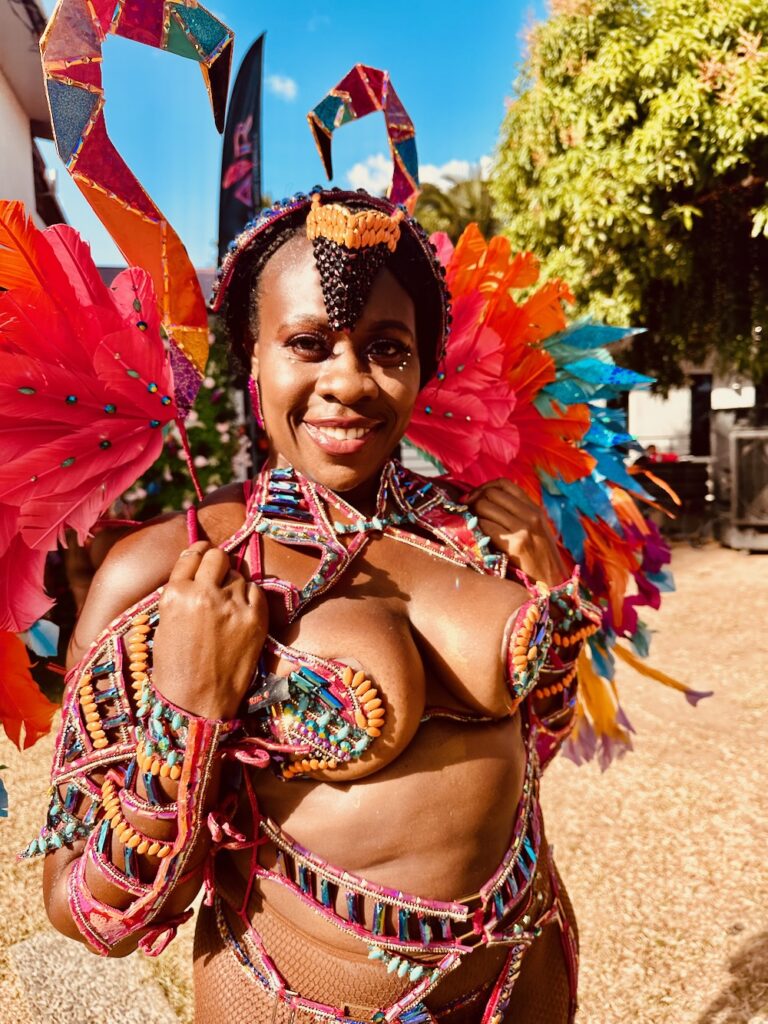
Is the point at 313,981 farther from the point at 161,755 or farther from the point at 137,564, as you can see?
the point at 137,564

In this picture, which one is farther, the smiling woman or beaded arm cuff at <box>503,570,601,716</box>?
beaded arm cuff at <box>503,570,601,716</box>

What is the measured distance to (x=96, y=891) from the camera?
3.81 feet

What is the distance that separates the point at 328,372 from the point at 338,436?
11 cm

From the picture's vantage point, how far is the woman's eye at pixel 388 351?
4.28 ft

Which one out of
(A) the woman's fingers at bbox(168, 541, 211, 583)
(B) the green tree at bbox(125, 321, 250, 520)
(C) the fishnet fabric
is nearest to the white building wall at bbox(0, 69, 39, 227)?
(A) the woman's fingers at bbox(168, 541, 211, 583)

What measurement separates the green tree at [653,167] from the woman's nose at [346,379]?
8.80 meters

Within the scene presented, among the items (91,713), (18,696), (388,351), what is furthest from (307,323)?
(18,696)

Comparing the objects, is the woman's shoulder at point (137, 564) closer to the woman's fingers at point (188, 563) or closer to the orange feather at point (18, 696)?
the woman's fingers at point (188, 563)

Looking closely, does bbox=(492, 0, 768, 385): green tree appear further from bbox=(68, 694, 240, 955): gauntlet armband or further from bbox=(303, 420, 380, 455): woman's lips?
bbox=(68, 694, 240, 955): gauntlet armband

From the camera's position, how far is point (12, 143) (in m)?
2.01

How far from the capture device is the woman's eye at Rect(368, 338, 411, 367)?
1.30 m

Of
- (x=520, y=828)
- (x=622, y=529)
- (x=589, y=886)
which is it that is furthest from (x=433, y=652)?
(x=589, y=886)

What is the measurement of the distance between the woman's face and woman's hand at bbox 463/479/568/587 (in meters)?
0.28

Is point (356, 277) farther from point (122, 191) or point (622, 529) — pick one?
point (622, 529)
